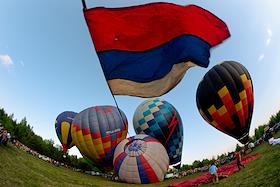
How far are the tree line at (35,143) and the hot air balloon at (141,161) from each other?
11461mm

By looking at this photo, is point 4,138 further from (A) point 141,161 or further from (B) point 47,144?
(B) point 47,144

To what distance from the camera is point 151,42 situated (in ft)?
34.8

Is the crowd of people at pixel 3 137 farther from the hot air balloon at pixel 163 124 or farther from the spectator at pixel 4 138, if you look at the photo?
the hot air balloon at pixel 163 124

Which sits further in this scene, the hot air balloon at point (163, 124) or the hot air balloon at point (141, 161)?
the hot air balloon at point (163, 124)

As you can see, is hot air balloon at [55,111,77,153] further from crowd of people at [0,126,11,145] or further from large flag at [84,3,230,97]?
large flag at [84,3,230,97]

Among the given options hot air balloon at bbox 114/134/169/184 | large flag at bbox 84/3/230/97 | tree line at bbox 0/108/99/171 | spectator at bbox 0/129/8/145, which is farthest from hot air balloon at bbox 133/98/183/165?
large flag at bbox 84/3/230/97

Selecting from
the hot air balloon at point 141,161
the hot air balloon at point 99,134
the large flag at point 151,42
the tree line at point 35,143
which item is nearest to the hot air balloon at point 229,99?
the hot air balloon at point 141,161

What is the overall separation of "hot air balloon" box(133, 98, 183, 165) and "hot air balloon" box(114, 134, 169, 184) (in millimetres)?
5517

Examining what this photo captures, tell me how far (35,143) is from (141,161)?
14.4 m

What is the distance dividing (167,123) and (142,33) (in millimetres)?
21178

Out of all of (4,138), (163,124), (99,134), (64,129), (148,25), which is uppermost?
(64,129)

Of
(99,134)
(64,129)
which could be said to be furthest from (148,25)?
(64,129)

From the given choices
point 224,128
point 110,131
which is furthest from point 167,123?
point 224,128

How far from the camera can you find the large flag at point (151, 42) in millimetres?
10078
